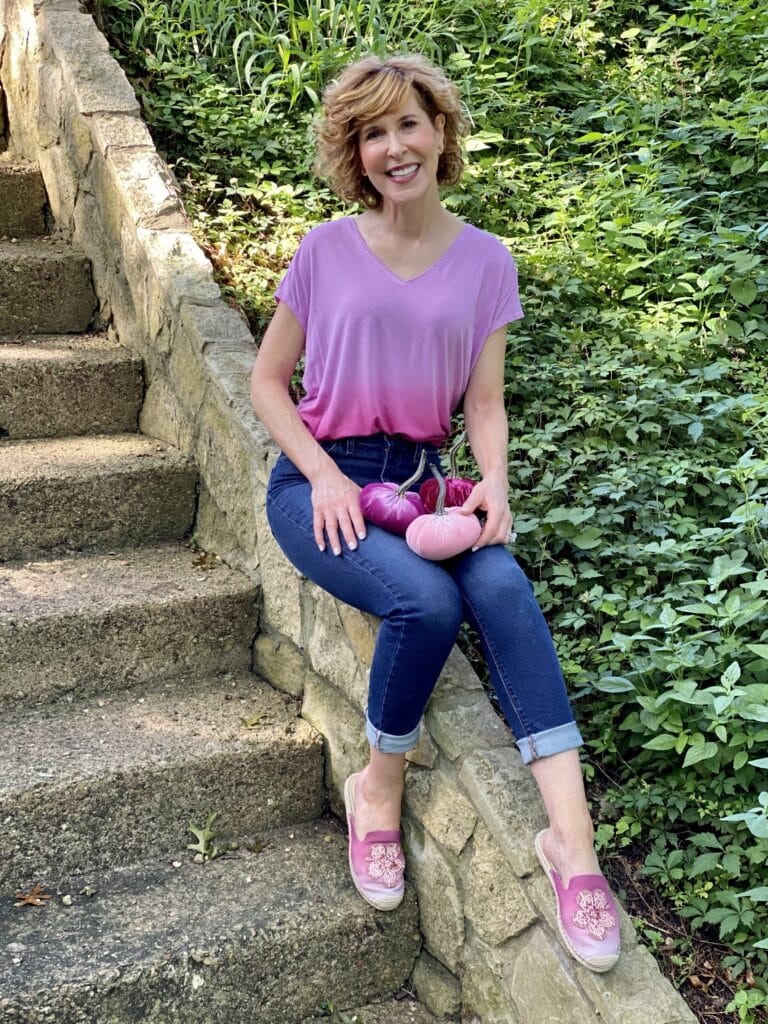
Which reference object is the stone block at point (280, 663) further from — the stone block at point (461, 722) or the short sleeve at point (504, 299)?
the short sleeve at point (504, 299)

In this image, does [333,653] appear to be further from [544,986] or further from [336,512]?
[544,986]

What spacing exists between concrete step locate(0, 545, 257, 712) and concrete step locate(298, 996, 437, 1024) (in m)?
0.87

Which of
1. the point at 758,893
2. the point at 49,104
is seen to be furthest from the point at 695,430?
the point at 49,104

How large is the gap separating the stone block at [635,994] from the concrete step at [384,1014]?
48cm

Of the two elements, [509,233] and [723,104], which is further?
[723,104]

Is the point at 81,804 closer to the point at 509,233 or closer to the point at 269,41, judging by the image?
the point at 509,233

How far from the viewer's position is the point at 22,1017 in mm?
1812

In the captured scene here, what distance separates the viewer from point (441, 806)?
6.88 feet

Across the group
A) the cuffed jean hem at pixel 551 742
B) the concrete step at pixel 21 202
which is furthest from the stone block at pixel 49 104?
the cuffed jean hem at pixel 551 742

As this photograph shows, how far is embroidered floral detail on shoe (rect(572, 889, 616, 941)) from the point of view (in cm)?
177

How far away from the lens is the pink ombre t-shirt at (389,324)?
84.2 inches

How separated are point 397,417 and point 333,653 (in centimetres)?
57

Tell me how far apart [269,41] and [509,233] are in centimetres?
146

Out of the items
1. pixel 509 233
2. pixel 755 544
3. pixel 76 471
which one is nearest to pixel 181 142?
pixel 509 233
